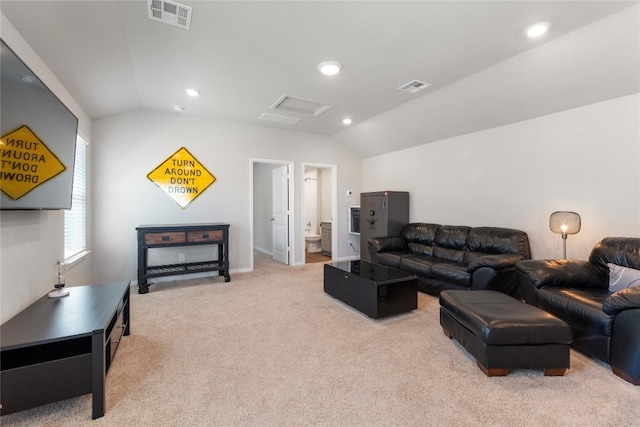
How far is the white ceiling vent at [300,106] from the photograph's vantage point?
13.7ft

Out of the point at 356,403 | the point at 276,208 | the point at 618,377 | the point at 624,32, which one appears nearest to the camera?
the point at 356,403

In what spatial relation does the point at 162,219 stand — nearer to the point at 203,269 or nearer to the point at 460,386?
the point at 203,269

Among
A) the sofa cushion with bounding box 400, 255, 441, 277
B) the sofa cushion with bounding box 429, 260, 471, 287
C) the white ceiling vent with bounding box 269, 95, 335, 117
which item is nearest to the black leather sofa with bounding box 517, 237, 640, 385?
the sofa cushion with bounding box 429, 260, 471, 287

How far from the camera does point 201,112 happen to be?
4.62 meters

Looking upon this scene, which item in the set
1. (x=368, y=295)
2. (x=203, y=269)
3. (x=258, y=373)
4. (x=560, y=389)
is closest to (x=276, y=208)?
(x=203, y=269)

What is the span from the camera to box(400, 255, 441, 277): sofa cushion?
3914 mm

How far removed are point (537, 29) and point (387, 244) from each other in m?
3.28

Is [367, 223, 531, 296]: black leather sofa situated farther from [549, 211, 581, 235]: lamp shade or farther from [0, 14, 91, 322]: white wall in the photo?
[0, 14, 91, 322]: white wall

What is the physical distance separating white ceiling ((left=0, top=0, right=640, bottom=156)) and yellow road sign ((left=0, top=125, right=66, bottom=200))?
0.79 m

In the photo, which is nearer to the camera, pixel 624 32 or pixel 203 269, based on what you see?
pixel 624 32

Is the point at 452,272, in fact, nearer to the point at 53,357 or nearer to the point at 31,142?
the point at 53,357

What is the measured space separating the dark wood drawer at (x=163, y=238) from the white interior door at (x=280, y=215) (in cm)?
214

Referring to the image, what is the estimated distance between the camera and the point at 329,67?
3078 millimetres

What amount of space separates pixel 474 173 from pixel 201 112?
4425mm
